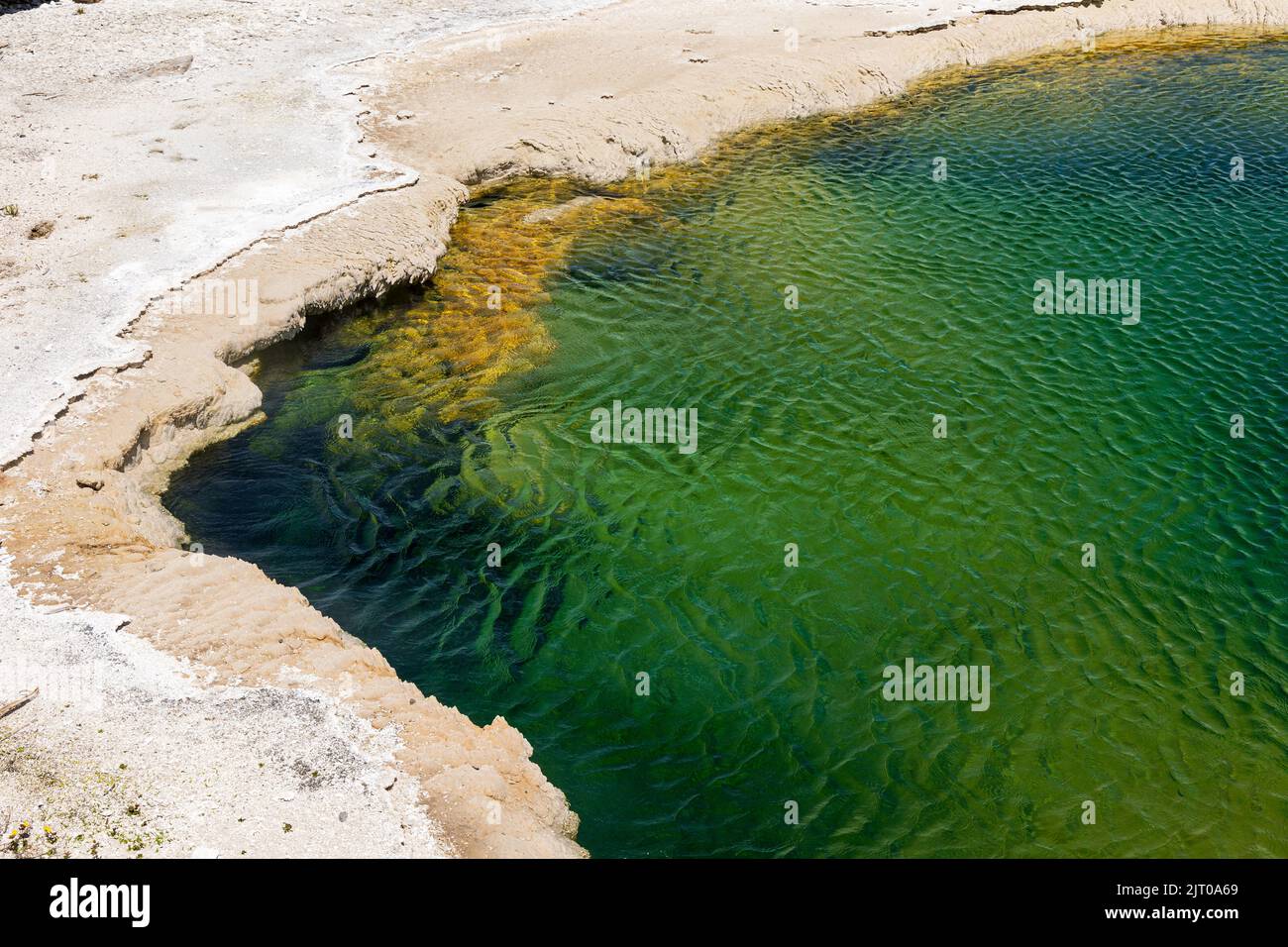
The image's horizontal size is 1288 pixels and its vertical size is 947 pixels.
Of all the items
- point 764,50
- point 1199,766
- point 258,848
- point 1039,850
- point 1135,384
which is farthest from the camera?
point 764,50

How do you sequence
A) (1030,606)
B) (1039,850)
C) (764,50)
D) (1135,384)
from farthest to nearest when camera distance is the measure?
(764,50) < (1135,384) < (1030,606) < (1039,850)

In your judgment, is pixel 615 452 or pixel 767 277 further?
pixel 767 277

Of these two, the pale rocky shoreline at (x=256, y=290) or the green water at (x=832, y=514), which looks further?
the green water at (x=832, y=514)

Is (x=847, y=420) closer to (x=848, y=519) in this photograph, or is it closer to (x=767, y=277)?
A: (x=848, y=519)

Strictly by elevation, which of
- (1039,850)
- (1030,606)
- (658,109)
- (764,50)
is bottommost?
(1039,850)

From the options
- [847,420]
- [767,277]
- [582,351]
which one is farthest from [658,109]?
[847,420]
